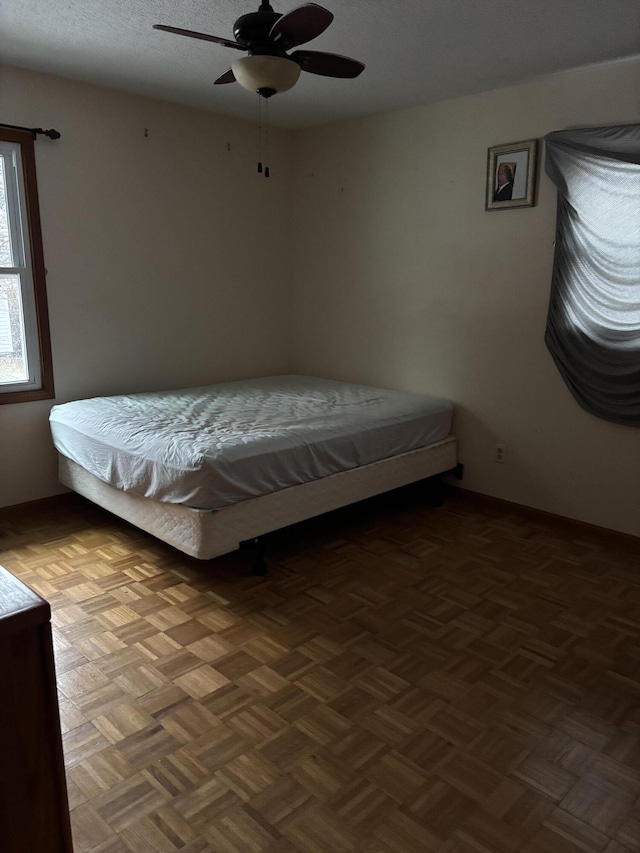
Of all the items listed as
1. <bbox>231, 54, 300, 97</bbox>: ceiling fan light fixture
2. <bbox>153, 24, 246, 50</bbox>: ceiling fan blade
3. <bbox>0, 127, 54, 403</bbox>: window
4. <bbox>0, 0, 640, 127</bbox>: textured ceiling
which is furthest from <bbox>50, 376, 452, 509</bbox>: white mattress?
<bbox>0, 0, 640, 127</bbox>: textured ceiling

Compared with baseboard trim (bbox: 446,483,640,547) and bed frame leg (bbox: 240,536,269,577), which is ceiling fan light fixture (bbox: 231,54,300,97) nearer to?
bed frame leg (bbox: 240,536,269,577)

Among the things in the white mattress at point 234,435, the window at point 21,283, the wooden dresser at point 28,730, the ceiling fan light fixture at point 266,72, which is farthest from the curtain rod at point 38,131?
the wooden dresser at point 28,730

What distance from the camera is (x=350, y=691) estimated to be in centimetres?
214

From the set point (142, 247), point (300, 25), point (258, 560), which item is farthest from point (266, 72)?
point (142, 247)

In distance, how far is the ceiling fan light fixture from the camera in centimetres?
210

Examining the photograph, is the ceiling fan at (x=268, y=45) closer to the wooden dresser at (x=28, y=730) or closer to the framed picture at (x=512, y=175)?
the framed picture at (x=512, y=175)

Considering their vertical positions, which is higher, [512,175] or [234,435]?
[512,175]

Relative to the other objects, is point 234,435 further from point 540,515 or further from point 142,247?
point 540,515

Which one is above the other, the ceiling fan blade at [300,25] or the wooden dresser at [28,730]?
the ceiling fan blade at [300,25]

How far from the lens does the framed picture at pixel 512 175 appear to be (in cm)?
348

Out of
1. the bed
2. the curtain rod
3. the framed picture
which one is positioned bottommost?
the bed

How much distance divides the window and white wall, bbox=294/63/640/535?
2.06 m

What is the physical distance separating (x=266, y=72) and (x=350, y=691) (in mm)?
2146

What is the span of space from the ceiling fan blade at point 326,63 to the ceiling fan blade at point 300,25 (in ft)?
0.34
